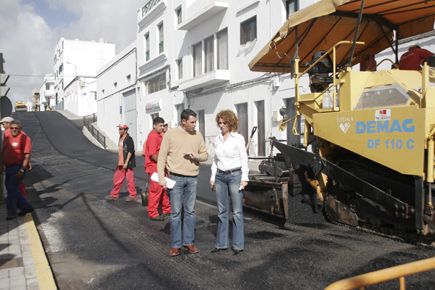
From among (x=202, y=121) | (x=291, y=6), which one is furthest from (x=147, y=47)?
(x=291, y=6)

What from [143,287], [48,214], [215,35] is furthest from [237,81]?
[143,287]

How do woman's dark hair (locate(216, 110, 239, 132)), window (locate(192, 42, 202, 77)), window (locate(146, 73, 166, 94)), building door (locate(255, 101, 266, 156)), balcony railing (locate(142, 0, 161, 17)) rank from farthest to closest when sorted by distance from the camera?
1. balcony railing (locate(142, 0, 161, 17))
2. window (locate(146, 73, 166, 94))
3. window (locate(192, 42, 202, 77))
4. building door (locate(255, 101, 266, 156))
5. woman's dark hair (locate(216, 110, 239, 132))

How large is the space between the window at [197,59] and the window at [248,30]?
433 cm

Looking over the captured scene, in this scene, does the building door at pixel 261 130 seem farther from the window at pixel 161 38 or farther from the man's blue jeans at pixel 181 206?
the man's blue jeans at pixel 181 206

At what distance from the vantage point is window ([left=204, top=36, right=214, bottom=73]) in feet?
70.1

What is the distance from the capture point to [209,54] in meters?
21.7

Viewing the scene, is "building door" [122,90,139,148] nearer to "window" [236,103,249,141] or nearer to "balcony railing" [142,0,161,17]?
"balcony railing" [142,0,161,17]

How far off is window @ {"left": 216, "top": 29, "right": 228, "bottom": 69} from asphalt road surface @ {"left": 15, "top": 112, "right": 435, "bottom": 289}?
12228 millimetres

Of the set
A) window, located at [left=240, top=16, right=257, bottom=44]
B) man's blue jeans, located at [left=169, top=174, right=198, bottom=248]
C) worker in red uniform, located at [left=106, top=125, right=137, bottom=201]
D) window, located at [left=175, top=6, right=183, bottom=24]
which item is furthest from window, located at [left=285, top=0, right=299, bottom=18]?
man's blue jeans, located at [left=169, top=174, right=198, bottom=248]

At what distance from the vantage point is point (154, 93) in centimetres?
2838

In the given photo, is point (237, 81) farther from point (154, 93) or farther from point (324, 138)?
point (324, 138)

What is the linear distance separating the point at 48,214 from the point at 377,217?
5.83 metres

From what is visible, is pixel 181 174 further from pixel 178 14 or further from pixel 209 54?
pixel 178 14

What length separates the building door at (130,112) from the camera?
32.2 m
